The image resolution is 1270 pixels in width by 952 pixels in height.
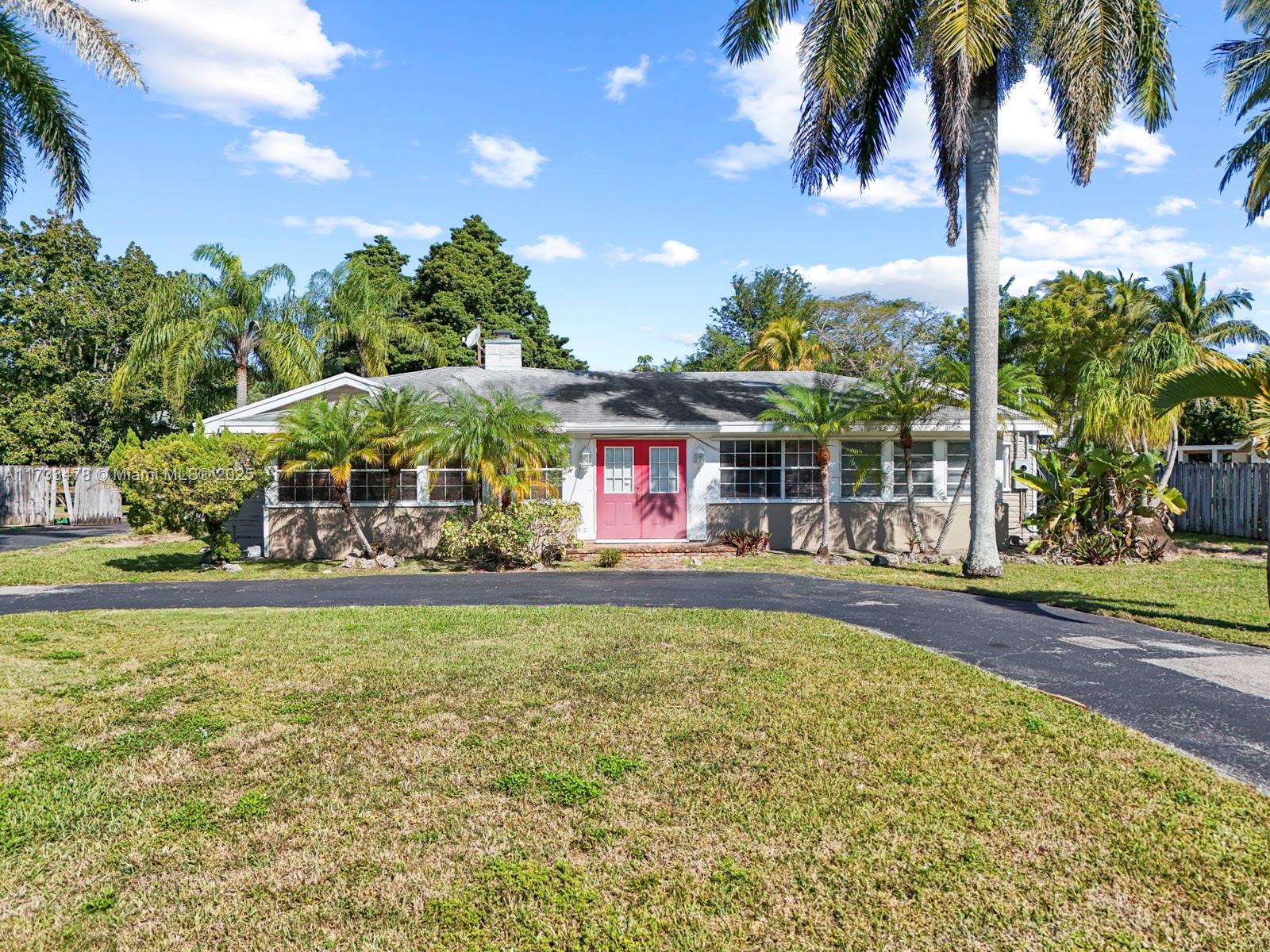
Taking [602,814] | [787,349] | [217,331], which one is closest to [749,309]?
[787,349]

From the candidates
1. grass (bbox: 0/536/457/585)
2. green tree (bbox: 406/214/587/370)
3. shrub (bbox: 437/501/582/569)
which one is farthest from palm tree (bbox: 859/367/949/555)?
green tree (bbox: 406/214/587/370)

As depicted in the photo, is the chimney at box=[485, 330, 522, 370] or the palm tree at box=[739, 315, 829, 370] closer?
the chimney at box=[485, 330, 522, 370]

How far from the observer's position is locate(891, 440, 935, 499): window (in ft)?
57.1

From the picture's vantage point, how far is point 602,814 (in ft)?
13.7

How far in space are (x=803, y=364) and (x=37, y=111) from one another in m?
25.9

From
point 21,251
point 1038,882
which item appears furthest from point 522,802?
point 21,251

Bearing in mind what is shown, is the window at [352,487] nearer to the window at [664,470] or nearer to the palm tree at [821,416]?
the window at [664,470]

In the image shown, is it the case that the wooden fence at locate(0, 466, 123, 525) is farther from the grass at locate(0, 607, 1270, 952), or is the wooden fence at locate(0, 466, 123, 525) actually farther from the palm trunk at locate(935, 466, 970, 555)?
the palm trunk at locate(935, 466, 970, 555)

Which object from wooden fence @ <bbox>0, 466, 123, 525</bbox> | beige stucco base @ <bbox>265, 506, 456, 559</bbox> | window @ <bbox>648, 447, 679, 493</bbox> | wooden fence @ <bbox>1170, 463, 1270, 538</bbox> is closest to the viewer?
beige stucco base @ <bbox>265, 506, 456, 559</bbox>

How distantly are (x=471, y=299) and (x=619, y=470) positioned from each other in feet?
72.2

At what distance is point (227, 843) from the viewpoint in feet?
12.9

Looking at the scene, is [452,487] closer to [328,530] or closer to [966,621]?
[328,530]

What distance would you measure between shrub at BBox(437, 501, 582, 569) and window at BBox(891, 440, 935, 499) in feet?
23.0

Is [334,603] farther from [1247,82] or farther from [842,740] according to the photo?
[1247,82]
